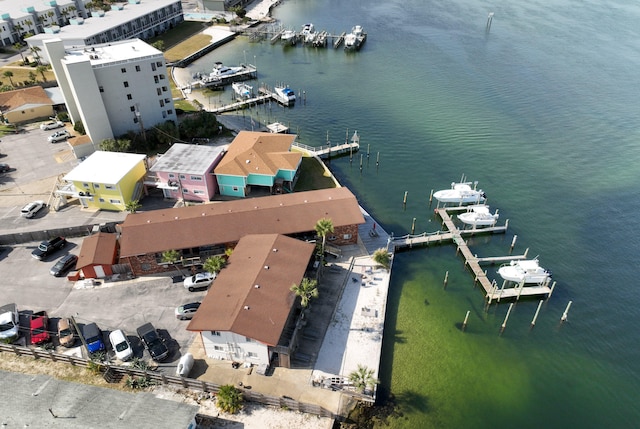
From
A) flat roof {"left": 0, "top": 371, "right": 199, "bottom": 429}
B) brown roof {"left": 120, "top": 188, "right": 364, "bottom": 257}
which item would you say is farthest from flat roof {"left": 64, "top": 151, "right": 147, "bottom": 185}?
flat roof {"left": 0, "top": 371, "right": 199, "bottom": 429}

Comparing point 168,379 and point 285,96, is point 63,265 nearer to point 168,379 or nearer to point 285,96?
point 168,379

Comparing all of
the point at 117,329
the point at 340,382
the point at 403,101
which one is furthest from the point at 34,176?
the point at 403,101

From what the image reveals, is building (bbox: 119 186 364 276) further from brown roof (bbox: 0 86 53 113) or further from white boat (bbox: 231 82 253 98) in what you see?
white boat (bbox: 231 82 253 98)

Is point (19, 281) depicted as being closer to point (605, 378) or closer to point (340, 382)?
point (340, 382)

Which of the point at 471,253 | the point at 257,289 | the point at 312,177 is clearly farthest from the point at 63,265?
the point at 471,253

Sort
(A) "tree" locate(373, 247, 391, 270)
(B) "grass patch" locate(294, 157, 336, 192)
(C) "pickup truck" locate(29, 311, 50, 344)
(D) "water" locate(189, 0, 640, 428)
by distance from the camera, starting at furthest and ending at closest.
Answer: (B) "grass patch" locate(294, 157, 336, 192) → (A) "tree" locate(373, 247, 391, 270) → (D) "water" locate(189, 0, 640, 428) → (C) "pickup truck" locate(29, 311, 50, 344)

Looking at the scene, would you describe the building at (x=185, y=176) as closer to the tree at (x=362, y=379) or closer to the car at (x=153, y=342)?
the car at (x=153, y=342)
